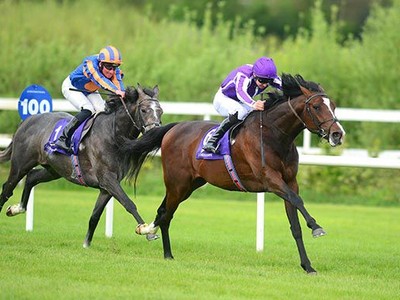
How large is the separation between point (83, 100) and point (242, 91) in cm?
218

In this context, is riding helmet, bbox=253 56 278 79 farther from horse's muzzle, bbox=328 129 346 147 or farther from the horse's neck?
the horse's neck

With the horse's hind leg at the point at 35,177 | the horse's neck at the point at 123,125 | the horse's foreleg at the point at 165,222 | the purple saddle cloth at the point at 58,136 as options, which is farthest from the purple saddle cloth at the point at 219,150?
the horse's hind leg at the point at 35,177

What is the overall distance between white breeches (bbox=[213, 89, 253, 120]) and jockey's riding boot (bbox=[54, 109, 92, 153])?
1535mm

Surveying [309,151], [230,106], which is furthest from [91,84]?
[309,151]

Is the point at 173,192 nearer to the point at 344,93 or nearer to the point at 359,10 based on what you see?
the point at 344,93

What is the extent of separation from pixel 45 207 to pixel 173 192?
526 centimetres

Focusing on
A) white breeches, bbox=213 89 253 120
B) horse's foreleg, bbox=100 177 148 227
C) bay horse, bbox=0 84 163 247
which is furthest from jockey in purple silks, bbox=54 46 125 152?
white breeches, bbox=213 89 253 120

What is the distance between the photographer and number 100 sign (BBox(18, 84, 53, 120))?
12.2m

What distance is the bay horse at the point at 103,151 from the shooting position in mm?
10664

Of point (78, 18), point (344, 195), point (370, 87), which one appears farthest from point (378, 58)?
point (78, 18)

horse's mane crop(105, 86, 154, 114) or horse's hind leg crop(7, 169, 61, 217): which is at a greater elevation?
horse's mane crop(105, 86, 154, 114)

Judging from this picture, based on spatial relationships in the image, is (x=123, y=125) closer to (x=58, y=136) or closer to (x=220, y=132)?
(x=58, y=136)

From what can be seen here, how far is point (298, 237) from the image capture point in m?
9.64

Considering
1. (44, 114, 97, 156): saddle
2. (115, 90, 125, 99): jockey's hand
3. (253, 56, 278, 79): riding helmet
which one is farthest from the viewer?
(44, 114, 97, 156): saddle
